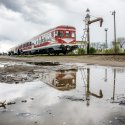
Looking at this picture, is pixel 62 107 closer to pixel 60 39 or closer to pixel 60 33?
pixel 60 33

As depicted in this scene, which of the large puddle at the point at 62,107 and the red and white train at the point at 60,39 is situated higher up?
the red and white train at the point at 60,39

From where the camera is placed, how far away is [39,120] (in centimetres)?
397

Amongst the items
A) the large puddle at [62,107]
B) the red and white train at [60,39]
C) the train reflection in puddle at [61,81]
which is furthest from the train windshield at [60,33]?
the large puddle at [62,107]

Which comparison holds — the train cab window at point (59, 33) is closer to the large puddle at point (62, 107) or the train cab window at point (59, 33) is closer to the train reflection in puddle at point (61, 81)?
the train reflection in puddle at point (61, 81)

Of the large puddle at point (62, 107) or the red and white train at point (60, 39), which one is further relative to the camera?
the red and white train at point (60, 39)

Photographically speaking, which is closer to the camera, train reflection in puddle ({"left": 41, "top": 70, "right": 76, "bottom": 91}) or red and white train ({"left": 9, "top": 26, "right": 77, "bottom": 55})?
train reflection in puddle ({"left": 41, "top": 70, "right": 76, "bottom": 91})

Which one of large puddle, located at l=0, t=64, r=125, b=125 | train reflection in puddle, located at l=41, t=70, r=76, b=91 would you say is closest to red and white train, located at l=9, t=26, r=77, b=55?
train reflection in puddle, located at l=41, t=70, r=76, b=91

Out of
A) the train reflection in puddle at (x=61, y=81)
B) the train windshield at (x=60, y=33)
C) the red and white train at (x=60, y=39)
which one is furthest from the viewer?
the red and white train at (x=60, y=39)

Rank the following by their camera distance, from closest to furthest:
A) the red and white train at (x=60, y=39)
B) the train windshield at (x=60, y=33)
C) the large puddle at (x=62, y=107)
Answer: the large puddle at (x=62, y=107), the train windshield at (x=60, y=33), the red and white train at (x=60, y=39)

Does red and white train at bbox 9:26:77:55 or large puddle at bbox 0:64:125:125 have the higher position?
red and white train at bbox 9:26:77:55

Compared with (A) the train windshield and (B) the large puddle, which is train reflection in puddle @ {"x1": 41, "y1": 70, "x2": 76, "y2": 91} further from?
(A) the train windshield

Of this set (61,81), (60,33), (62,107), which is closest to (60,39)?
(60,33)

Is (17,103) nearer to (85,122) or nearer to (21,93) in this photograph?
(21,93)

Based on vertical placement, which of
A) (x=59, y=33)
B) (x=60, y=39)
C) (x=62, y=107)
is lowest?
(x=62, y=107)
